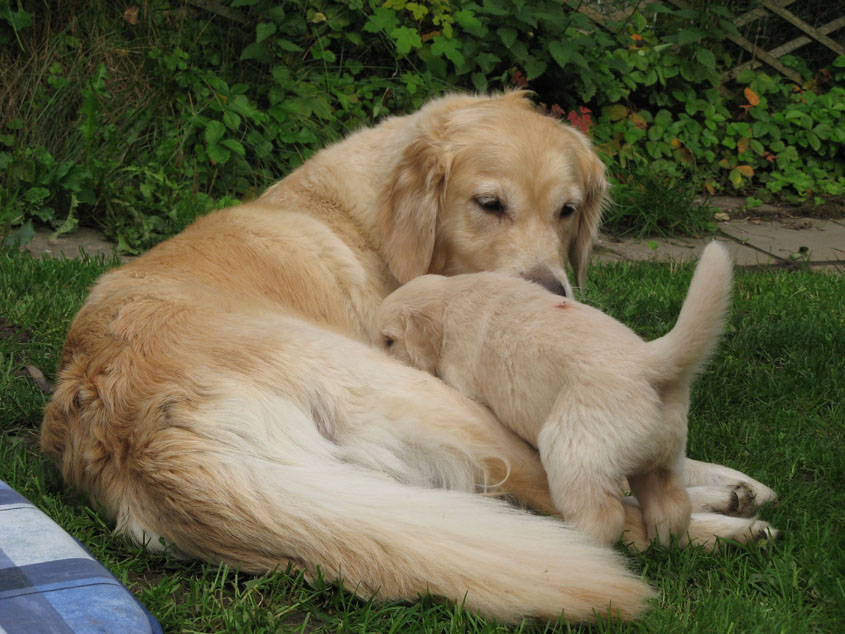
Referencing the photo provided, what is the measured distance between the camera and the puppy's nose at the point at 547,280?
127 inches

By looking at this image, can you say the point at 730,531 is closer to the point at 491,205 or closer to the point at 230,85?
the point at 491,205

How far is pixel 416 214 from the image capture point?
3.40 meters

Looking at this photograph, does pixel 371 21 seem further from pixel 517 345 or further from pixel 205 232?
pixel 517 345

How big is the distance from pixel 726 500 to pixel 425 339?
1.02 m

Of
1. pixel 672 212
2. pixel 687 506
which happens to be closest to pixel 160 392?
pixel 687 506

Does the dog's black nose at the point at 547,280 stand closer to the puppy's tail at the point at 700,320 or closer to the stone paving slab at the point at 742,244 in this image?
the puppy's tail at the point at 700,320

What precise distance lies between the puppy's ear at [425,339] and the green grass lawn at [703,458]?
2.92ft

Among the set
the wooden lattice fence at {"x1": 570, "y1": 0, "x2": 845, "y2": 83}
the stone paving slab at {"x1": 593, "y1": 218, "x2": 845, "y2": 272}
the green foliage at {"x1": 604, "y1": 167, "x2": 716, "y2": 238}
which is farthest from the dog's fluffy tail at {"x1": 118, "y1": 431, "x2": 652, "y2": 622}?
the wooden lattice fence at {"x1": 570, "y1": 0, "x2": 845, "y2": 83}

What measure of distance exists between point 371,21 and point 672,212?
8.32 feet

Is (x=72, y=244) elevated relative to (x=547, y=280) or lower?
lower

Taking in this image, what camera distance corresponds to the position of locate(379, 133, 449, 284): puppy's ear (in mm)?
3396

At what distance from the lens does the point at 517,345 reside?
2527 mm

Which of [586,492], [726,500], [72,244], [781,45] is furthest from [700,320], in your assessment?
[781,45]

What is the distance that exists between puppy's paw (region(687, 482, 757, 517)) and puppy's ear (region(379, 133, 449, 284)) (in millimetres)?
1298
